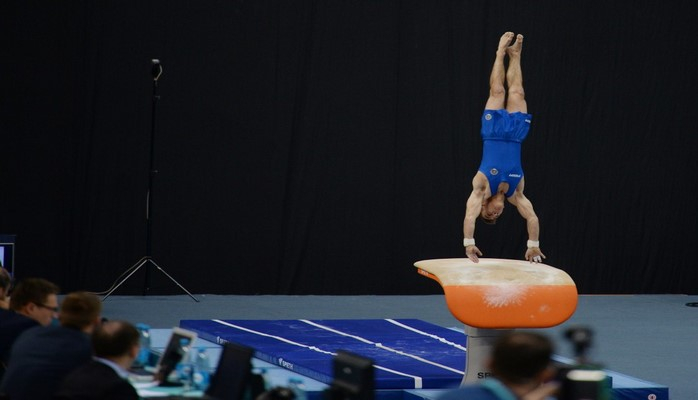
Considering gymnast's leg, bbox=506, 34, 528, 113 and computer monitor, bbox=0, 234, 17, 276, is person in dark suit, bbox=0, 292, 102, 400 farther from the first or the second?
computer monitor, bbox=0, 234, 17, 276

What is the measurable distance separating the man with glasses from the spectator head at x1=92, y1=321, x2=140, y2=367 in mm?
1202

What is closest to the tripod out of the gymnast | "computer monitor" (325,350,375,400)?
the gymnast

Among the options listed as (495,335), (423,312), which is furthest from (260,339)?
(423,312)

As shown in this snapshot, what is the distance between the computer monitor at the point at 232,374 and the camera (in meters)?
4.41

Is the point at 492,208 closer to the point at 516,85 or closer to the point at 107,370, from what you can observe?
the point at 516,85

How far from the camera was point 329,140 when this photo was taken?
13.3 m

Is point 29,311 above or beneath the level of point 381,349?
above

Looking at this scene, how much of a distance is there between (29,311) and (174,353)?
71 centimetres

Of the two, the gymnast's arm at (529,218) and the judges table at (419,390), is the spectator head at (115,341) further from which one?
the gymnast's arm at (529,218)

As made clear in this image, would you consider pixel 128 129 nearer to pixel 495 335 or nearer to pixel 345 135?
pixel 345 135

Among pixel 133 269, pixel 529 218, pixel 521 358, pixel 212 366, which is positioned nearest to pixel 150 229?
pixel 133 269

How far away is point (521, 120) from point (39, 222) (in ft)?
20.6

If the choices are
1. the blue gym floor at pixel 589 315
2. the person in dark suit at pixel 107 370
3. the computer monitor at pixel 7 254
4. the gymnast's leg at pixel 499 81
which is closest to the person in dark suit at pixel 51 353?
the person in dark suit at pixel 107 370

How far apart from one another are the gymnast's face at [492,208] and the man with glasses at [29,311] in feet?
12.0
